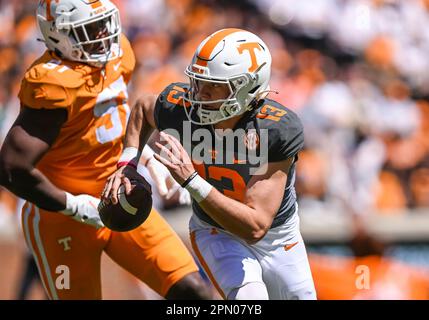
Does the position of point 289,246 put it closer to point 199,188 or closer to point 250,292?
point 250,292

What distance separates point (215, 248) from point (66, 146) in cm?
93

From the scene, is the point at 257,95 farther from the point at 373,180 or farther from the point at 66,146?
the point at 373,180

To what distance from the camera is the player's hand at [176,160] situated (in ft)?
11.4

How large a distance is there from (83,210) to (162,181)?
0.38 m

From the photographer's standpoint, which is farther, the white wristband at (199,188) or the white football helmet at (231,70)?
the white football helmet at (231,70)

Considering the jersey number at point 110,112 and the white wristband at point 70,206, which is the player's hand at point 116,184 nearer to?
the white wristband at point 70,206

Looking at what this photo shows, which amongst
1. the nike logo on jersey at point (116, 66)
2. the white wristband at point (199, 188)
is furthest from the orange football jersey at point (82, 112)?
the white wristband at point (199, 188)

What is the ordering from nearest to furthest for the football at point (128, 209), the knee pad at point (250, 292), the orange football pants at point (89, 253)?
the knee pad at point (250, 292) < the football at point (128, 209) < the orange football pants at point (89, 253)

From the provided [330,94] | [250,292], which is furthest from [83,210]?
[330,94]

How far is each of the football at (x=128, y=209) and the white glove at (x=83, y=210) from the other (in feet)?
0.61

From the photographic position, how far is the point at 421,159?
7.21 metres

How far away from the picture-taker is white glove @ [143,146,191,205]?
419 cm

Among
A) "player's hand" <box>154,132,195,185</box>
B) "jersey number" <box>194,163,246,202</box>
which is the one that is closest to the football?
"jersey number" <box>194,163,246,202</box>
